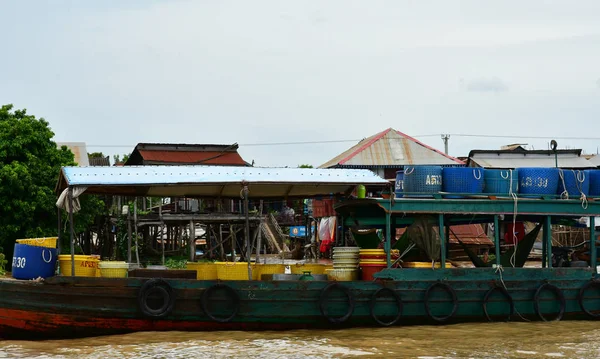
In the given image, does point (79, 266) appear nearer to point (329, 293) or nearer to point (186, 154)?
point (329, 293)

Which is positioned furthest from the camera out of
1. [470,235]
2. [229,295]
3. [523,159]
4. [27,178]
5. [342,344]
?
[523,159]

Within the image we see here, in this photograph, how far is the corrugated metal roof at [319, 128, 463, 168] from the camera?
113 ft

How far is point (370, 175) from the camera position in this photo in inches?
545

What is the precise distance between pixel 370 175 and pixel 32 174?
48.9 feet

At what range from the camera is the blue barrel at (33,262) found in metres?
12.9

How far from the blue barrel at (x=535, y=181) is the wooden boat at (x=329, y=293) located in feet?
0.68

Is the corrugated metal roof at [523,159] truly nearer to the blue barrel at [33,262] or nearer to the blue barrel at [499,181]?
the blue barrel at [499,181]

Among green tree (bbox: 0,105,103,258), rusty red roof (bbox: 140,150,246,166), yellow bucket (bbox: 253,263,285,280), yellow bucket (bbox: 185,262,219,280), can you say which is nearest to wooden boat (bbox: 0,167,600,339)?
yellow bucket (bbox: 185,262,219,280)

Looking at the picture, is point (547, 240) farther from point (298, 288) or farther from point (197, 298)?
point (197, 298)

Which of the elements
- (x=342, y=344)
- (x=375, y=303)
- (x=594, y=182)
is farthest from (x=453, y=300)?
(x=594, y=182)

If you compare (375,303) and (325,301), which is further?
(375,303)

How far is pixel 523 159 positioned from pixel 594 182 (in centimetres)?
2053

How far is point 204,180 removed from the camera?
510 inches

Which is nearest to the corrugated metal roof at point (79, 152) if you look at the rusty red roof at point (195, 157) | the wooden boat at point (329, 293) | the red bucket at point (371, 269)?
the rusty red roof at point (195, 157)
